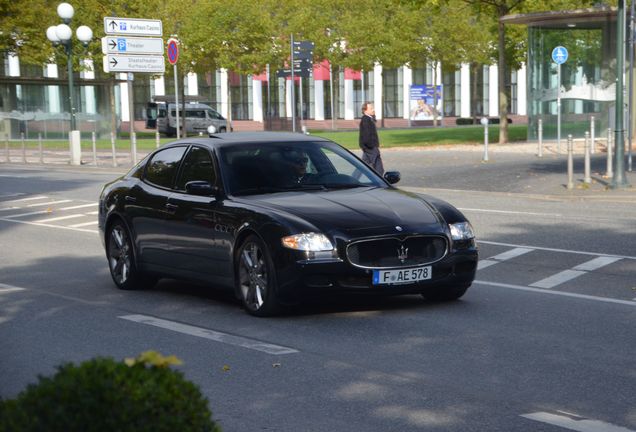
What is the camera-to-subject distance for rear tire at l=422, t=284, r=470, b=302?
9.69 metres

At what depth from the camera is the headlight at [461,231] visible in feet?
30.7

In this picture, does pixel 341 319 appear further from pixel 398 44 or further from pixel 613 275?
pixel 398 44

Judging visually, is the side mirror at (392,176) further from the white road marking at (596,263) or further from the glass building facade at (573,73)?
the glass building facade at (573,73)

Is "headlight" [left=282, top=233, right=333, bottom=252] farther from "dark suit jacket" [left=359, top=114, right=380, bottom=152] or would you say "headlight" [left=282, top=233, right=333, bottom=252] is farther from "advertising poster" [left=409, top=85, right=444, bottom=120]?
"advertising poster" [left=409, top=85, right=444, bottom=120]

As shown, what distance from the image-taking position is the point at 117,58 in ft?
107

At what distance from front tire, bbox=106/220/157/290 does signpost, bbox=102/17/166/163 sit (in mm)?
21221

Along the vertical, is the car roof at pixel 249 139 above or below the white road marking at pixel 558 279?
above

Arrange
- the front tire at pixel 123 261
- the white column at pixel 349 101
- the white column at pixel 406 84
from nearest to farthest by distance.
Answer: the front tire at pixel 123 261
the white column at pixel 349 101
the white column at pixel 406 84

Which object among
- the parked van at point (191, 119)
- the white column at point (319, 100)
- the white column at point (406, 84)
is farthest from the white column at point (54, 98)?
the white column at point (406, 84)

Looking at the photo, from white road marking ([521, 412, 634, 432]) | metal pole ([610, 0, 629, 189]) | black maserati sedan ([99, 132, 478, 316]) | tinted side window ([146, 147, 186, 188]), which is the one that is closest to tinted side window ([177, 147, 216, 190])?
black maserati sedan ([99, 132, 478, 316])

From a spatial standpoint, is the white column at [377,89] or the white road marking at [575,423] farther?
the white column at [377,89]

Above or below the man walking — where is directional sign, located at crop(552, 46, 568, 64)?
above

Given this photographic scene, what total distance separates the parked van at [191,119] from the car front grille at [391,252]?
212 ft

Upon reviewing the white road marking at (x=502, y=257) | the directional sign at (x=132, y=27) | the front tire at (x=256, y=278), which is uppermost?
the directional sign at (x=132, y=27)
